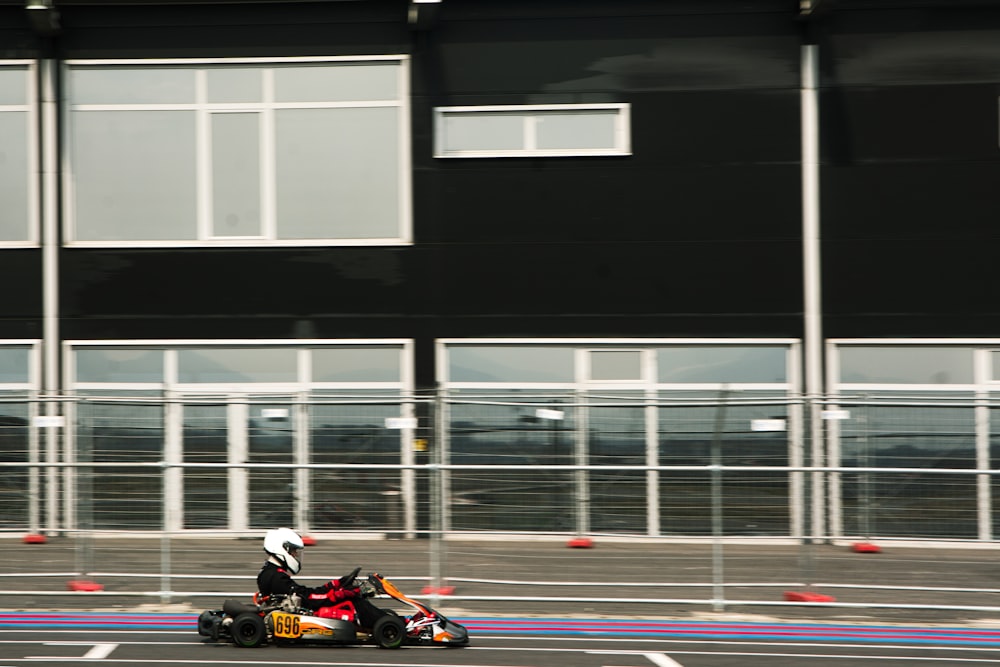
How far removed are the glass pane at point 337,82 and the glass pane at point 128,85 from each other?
156 centimetres

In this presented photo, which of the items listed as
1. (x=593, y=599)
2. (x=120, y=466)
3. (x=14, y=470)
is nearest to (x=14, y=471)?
(x=14, y=470)

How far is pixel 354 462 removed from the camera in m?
14.1

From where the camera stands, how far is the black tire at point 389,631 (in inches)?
447

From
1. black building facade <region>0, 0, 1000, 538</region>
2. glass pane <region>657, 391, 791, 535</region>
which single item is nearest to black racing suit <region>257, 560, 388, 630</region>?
glass pane <region>657, 391, 791, 535</region>

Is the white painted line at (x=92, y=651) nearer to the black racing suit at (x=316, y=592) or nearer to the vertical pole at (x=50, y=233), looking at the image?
the black racing suit at (x=316, y=592)

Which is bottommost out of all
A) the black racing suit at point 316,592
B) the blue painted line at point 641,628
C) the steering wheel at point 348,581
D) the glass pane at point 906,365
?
the blue painted line at point 641,628

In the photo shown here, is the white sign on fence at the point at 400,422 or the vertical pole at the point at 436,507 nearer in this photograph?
the vertical pole at the point at 436,507

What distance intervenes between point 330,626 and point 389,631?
570 millimetres

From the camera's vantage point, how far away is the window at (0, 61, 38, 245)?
63.1ft

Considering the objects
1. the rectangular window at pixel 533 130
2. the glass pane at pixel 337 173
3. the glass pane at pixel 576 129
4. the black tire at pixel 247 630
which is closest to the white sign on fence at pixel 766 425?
the black tire at pixel 247 630

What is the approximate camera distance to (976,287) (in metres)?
18.4

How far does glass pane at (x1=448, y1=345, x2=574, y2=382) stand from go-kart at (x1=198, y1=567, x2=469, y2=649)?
775 cm

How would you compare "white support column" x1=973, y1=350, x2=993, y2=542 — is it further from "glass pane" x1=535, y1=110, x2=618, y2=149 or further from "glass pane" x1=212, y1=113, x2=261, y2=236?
"glass pane" x1=212, y1=113, x2=261, y2=236

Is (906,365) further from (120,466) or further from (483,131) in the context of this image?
(120,466)
